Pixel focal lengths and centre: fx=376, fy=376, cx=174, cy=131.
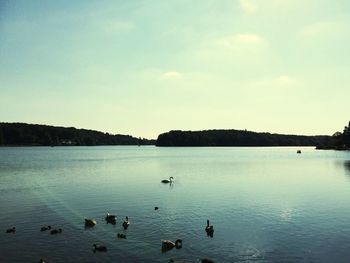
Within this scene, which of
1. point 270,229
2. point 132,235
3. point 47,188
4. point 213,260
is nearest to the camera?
point 213,260

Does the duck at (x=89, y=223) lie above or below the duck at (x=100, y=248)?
above

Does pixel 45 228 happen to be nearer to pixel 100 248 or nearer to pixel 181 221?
pixel 100 248

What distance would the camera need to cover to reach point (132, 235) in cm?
3419

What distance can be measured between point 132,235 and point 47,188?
36.1m

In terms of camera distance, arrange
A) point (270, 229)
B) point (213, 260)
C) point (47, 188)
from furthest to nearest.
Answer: point (47, 188) < point (270, 229) < point (213, 260)

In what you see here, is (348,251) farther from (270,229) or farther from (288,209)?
(288,209)

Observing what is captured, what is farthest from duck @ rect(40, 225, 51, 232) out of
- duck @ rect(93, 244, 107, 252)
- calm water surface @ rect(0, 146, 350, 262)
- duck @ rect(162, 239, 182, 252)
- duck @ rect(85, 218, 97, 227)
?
duck @ rect(162, 239, 182, 252)

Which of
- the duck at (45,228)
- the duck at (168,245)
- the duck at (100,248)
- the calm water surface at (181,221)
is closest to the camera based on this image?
the calm water surface at (181,221)

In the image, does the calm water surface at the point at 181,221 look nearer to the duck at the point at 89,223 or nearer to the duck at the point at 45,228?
the duck at the point at 45,228

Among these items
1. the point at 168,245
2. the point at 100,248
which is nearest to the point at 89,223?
the point at 100,248

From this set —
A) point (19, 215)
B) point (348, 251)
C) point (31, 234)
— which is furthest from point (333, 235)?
point (19, 215)

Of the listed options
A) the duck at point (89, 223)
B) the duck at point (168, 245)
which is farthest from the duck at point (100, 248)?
the duck at point (89, 223)

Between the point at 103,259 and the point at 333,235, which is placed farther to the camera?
the point at 333,235

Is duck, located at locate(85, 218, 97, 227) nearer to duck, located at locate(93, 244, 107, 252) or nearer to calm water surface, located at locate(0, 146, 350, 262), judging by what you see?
calm water surface, located at locate(0, 146, 350, 262)
